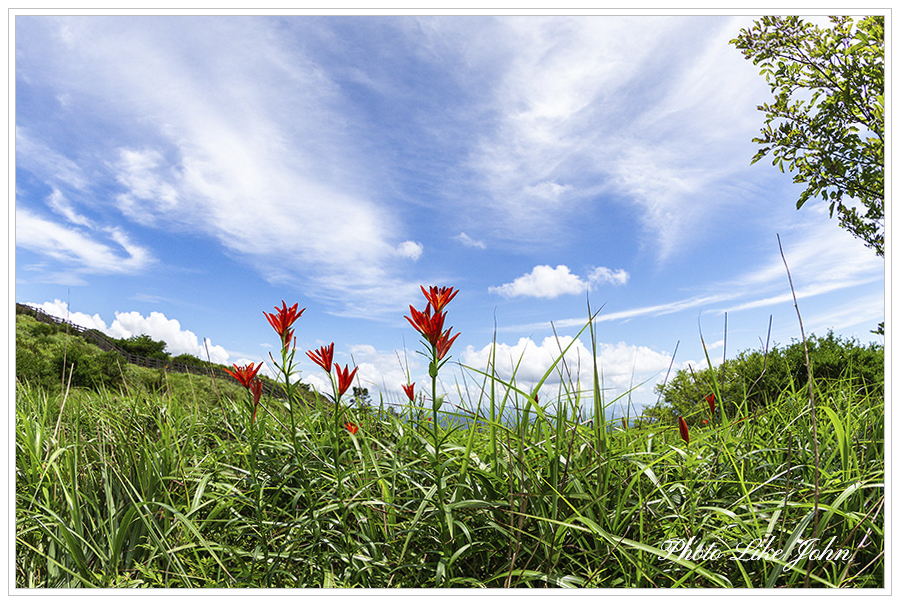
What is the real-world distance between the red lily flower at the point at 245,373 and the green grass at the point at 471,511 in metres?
0.35

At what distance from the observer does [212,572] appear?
2.35m

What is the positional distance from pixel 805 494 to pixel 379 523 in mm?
2034

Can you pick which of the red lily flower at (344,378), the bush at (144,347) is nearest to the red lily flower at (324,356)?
the red lily flower at (344,378)

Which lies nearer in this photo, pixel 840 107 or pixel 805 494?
pixel 805 494

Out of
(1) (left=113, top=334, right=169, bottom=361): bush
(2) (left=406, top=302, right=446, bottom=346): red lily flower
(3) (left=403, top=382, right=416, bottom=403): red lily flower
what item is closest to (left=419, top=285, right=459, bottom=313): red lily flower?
(2) (left=406, top=302, right=446, bottom=346): red lily flower

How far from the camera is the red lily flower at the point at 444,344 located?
5.82ft

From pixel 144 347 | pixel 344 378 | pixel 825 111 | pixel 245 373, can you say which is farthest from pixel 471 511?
pixel 144 347

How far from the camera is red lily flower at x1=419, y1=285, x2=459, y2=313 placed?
1.81 m

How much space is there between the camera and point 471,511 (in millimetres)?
2105

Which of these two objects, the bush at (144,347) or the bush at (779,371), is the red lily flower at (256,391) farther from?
the bush at (144,347)

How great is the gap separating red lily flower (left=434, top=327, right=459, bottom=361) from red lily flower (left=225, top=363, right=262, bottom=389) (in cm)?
132

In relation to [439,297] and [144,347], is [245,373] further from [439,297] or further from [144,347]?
[144,347]
